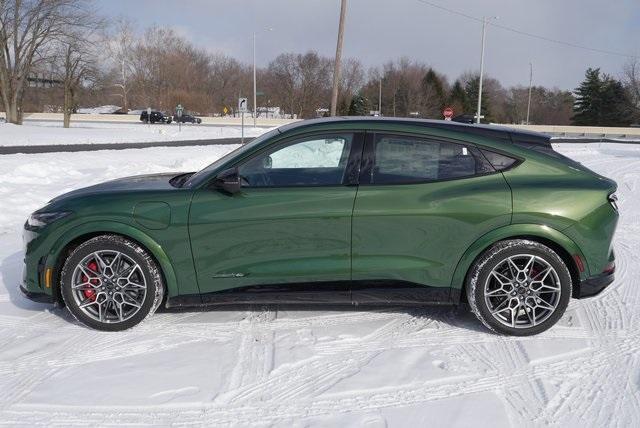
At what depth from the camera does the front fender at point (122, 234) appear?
4.04 m

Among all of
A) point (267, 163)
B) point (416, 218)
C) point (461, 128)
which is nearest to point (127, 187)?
point (267, 163)

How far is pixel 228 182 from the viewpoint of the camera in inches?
158

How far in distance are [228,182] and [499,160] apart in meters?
2.03

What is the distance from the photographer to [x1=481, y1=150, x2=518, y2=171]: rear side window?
414cm

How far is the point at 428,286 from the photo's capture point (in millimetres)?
4121

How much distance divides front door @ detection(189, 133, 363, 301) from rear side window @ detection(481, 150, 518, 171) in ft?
3.49

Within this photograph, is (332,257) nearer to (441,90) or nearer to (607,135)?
(607,135)

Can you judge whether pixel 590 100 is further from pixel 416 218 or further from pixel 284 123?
Answer: pixel 416 218

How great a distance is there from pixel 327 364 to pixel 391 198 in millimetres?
1262

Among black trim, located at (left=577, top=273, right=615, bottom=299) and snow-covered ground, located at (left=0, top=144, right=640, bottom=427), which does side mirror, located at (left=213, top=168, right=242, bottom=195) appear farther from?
black trim, located at (left=577, top=273, right=615, bottom=299)

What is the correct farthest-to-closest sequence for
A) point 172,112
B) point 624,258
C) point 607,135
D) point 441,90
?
point 172,112 → point 441,90 → point 607,135 → point 624,258

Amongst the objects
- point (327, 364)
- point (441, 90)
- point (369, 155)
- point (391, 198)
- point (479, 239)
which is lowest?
point (327, 364)

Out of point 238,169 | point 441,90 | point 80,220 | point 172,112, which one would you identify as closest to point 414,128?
point 238,169

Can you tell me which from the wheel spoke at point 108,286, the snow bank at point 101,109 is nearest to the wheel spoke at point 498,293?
A: the wheel spoke at point 108,286
